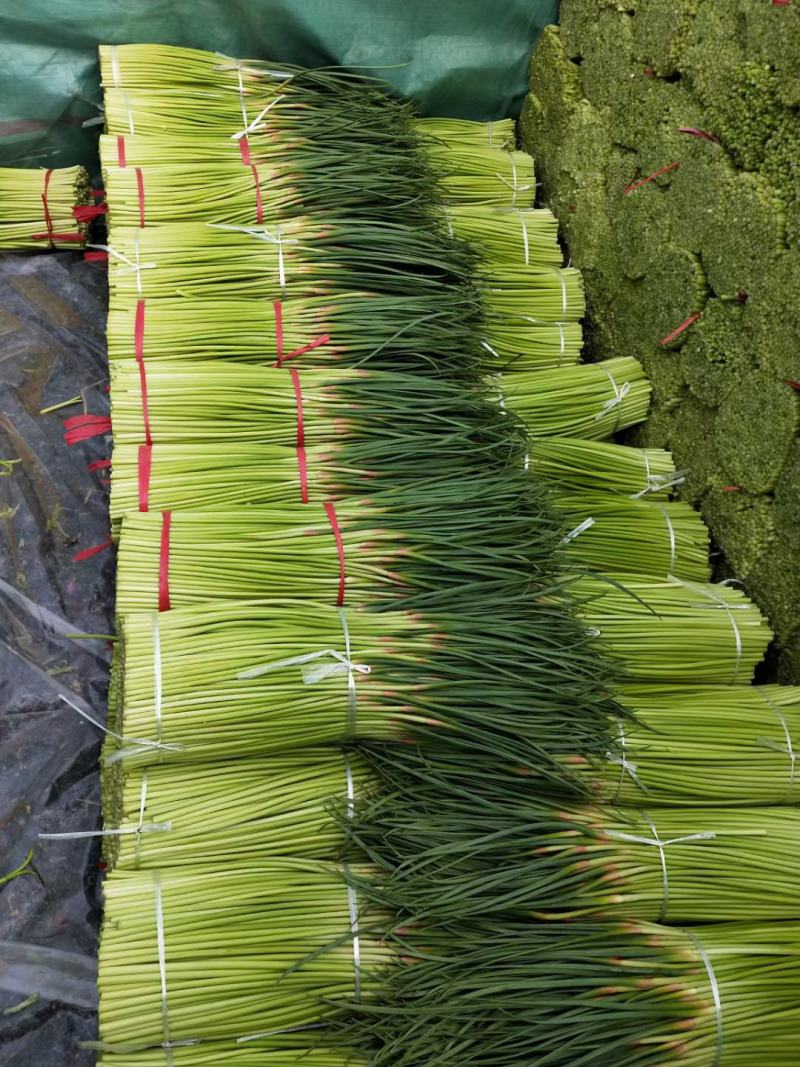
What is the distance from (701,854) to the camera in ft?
6.58

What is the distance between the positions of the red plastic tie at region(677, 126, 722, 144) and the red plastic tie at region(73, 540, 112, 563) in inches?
75.6

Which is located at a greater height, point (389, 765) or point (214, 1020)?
point (389, 765)

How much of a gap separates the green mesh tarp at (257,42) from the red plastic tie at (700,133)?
1164 mm

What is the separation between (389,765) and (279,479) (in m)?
0.77

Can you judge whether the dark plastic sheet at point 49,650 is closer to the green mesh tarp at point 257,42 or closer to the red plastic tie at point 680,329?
the green mesh tarp at point 257,42

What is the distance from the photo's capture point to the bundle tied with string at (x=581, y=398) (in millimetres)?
2859

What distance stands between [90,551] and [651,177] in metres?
1.92

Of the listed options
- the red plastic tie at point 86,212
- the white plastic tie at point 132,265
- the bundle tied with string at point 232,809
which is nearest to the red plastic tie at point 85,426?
the white plastic tie at point 132,265

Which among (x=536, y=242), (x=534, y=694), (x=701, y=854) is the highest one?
(x=536, y=242)

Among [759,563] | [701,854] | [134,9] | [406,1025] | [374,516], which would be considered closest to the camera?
[406,1025]

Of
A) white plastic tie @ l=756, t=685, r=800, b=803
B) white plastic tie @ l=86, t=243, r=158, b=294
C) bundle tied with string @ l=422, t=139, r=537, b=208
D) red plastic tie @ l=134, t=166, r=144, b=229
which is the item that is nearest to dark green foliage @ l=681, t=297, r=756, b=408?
white plastic tie @ l=756, t=685, r=800, b=803

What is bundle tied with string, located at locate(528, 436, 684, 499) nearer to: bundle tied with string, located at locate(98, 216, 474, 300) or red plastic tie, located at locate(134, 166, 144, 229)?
bundle tied with string, located at locate(98, 216, 474, 300)

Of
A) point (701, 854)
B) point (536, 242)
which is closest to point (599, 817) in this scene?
point (701, 854)

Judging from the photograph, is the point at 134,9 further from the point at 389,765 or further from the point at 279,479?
the point at 389,765
